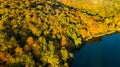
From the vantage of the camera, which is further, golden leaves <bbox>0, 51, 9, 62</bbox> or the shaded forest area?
the shaded forest area

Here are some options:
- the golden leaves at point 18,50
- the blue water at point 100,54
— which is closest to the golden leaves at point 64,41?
the blue water at point 100,54

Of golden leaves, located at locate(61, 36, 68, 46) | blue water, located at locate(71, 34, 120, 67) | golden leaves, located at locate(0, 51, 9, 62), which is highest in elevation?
golden leaves, located at locate(0, 51, 9, 62)

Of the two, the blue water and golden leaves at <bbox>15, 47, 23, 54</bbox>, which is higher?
golden leaves at <bbox>15, 47, 23, 54</bbox>

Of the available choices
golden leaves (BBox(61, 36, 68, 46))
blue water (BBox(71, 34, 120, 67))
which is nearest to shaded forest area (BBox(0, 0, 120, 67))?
golden leaves (BBox(61, 36, 68, 46))

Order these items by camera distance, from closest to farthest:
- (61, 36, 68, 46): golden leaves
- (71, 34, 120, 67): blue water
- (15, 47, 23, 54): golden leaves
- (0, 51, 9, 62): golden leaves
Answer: (0, 51, 9, 62): golden leaves < (15, 47, 23, 54): golden leaves < (71, 34, 120, 67): blue water < (61, 36, 68, 46): golden leaves

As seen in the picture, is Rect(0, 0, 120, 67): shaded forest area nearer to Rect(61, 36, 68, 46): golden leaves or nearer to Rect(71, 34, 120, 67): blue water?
Rect(61, 36, 68, 46): golden leaves

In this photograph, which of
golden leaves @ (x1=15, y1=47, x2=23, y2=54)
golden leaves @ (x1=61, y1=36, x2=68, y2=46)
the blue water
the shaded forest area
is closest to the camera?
golden leaves @ (x1=15, y1=47, x2=23, y2=54)

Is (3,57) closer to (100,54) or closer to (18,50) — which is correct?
(18,50)
